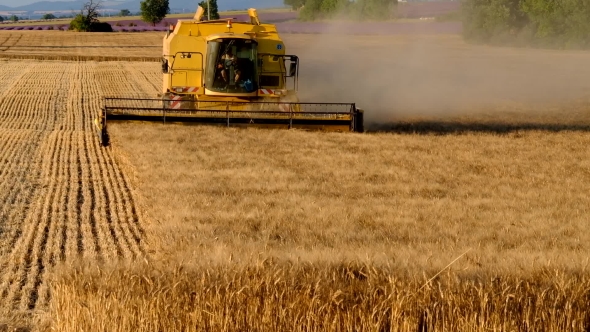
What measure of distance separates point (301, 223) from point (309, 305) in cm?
412

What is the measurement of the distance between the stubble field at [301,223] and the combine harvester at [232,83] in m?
0.67

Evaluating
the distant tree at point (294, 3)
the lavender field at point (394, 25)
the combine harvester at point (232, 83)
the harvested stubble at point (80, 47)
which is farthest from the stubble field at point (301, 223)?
the distant tree at point (294, 3)

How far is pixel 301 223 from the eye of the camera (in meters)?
9.61

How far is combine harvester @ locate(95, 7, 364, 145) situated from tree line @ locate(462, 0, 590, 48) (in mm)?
45700

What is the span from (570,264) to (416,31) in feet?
212

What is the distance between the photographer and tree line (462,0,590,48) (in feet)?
202

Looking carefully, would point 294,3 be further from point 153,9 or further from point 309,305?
point 309,305

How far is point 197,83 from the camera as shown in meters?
19.5

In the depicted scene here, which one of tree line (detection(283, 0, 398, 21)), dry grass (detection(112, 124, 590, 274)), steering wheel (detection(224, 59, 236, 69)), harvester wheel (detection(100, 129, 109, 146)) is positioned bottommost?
harvester wheel (detection(100, 129, 109, 146))

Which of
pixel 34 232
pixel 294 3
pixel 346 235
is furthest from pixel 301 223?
pixel 294 3

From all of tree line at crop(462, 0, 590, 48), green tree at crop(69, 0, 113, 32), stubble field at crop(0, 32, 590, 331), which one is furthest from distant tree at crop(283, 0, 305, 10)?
stubble field at crop(0, 32, 590, 331)

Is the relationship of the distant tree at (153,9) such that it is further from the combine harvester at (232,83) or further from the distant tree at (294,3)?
the combine harvester at (232,83)

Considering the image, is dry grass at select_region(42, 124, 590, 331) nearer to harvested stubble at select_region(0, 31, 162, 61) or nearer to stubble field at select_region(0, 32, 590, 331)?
stubble field at select_region(0, 32, 590, 331)

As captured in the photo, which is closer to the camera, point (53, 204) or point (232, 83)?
point (53, 204)
